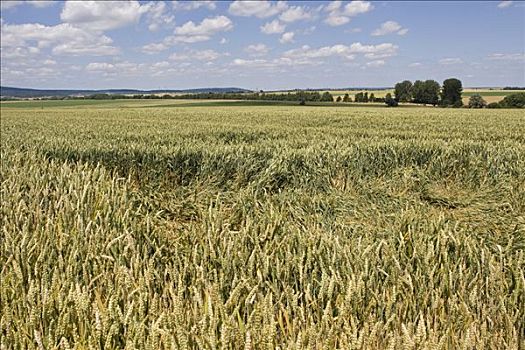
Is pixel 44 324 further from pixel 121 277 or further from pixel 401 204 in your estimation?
pixel 401 204

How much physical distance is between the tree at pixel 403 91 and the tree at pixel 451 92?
20.9 feet

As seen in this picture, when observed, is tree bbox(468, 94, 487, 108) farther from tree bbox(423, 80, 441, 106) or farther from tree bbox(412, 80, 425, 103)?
tree bbox(412, 80, 425, 103)

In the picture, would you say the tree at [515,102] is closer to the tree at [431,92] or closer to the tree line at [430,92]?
the tree line at [430,92]

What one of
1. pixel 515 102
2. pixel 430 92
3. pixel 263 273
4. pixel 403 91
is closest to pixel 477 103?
pixel 515 102

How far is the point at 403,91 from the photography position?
69.6 metres

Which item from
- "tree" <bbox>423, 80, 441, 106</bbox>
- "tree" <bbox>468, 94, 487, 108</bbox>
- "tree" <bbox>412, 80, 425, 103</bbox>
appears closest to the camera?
"tree" <bbox>468, 94, 487, 108</bbox>

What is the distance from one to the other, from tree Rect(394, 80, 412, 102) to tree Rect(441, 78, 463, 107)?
637cm

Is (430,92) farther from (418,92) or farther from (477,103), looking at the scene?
(477,103)

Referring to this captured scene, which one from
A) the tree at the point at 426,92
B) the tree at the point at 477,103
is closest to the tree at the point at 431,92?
the tree at the point at 426,92

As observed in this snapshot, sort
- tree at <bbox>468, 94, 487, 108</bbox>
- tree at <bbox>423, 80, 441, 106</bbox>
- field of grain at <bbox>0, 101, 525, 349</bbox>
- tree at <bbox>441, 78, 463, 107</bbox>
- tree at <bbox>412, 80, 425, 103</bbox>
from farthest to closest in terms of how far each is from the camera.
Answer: tree at <bbox>412, 80, 425, 103</bbox>, tree at <bbox>423, 80, 441, 106</bbox>, tree at <bbox>441, 78, 463, 107</bbox>, tree at <bbox>468, 94, 487, 108</bbox>, field of grain at <bbox>0, 101, 525, 349</bbox>

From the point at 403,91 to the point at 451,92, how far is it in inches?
442

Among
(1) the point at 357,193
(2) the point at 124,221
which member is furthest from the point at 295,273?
(1) the point at 357,193

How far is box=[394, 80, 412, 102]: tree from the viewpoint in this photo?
222 ft

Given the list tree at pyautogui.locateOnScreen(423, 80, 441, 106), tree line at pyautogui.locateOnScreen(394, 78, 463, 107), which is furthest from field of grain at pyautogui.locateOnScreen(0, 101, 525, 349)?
tree at pyautogui.locateOnScreen(423, 80, 441, 106)
